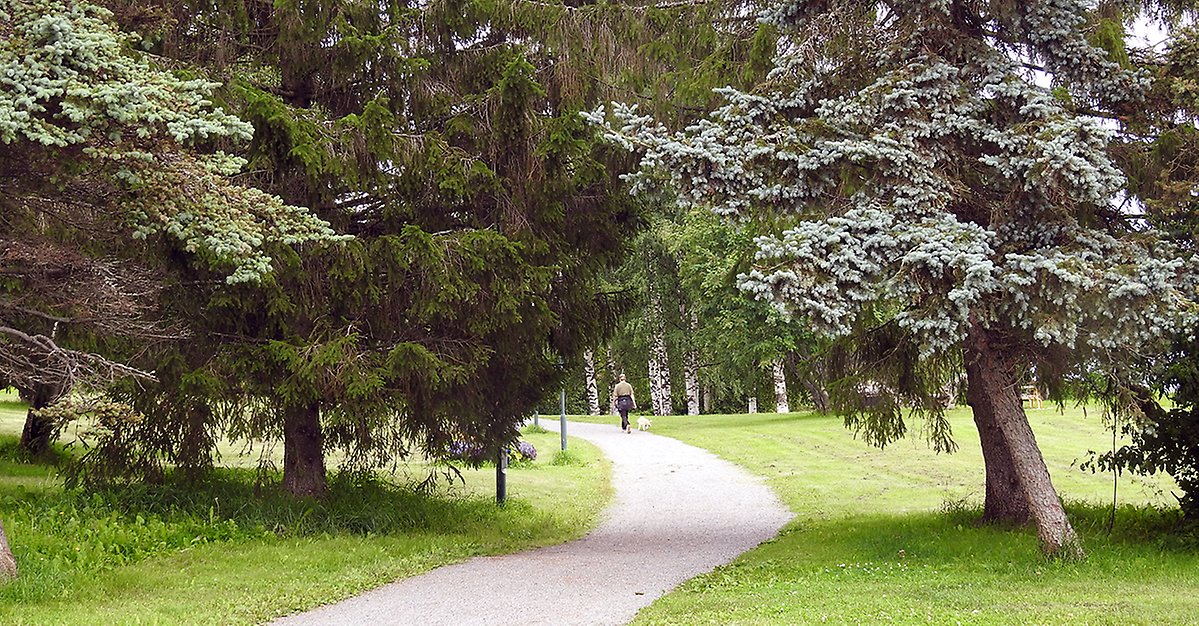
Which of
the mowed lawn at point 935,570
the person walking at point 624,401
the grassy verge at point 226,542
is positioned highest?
the person walking at point 624,401

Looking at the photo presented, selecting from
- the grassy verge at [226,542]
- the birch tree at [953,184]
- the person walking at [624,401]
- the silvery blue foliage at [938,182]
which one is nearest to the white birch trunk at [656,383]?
the person walking at [624,401]

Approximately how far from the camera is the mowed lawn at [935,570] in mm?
7676

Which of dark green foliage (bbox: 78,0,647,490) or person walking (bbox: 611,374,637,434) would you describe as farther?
person walking (bbox: 611,374,637,434)

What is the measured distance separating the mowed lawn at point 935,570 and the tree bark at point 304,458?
508cm

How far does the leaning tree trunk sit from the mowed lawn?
29 centimetres

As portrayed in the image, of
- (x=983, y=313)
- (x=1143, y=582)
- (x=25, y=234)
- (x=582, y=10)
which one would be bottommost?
(x=1143, y=582)

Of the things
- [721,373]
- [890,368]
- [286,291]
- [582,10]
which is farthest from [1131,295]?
[721,373]

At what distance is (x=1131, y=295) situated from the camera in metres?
8.56

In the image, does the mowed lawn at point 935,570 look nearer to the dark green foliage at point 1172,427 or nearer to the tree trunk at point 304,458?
the dark green foliage at point 1172,427

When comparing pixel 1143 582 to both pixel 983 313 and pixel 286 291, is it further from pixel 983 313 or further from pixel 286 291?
pixel 286 291

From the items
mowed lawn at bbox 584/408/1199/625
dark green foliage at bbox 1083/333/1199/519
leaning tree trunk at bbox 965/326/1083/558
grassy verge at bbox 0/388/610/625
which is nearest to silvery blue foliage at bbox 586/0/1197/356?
leaning tree trunk at bbox 965/326/1083/558

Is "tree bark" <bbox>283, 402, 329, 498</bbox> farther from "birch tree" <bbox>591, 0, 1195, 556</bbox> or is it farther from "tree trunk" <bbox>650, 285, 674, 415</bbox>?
"tree trunk" <bbox>650, 285, 674, 415</bbox>

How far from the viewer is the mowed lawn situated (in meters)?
7.68

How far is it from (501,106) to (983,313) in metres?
5.46
